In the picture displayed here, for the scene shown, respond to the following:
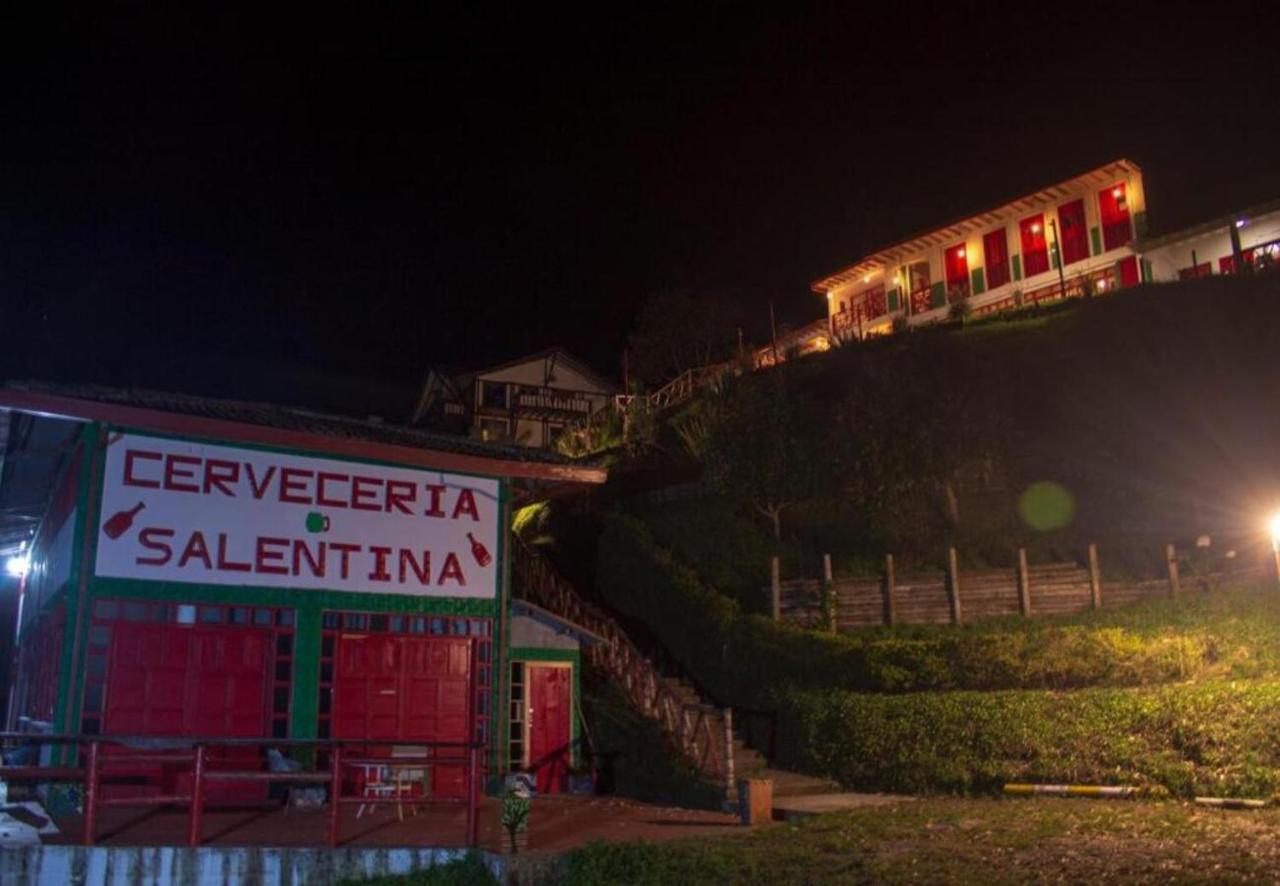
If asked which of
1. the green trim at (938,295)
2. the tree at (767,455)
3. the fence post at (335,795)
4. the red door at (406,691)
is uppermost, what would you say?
the green trim at (938,295)

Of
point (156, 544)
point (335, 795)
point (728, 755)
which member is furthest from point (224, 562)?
point (728, 755)

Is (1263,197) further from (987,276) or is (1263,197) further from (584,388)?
(584,388)

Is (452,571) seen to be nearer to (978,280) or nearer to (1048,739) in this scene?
(1048,739)

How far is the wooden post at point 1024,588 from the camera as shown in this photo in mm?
19906

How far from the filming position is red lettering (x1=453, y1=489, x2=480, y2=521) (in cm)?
1762

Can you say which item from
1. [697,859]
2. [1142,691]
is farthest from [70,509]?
[1142,691]

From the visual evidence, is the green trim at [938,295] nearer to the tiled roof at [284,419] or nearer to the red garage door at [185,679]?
the tiled roof at [284,419]

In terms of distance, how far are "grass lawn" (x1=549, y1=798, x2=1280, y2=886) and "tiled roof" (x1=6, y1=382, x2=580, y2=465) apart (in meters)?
7.74

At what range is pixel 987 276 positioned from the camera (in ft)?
149

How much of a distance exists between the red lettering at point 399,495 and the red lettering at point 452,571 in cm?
100

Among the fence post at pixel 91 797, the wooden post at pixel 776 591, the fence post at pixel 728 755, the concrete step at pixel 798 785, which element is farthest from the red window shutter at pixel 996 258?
the fence post at pixel 91 797

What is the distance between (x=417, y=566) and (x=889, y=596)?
353 inches

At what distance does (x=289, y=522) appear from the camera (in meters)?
16.0

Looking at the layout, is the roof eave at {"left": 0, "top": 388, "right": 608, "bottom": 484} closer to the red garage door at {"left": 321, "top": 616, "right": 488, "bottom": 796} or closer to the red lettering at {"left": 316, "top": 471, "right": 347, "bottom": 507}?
the red lettering at {"left": 316, "top": 471, "right": 347, "bottom": 507}
